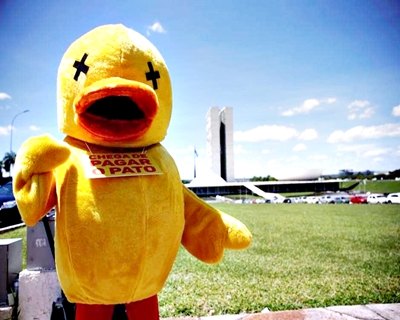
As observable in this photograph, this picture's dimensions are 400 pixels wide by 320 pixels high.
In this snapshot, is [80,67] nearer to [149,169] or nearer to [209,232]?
[149,169]

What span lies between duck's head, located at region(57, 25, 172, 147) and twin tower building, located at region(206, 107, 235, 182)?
6141cm

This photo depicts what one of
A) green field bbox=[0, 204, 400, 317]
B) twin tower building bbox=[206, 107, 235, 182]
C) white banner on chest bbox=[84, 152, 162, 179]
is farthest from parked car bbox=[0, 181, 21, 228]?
twin tower building bbox=[206, 107, 235, 182]

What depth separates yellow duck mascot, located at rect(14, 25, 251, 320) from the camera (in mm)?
1435

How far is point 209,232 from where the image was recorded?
6.10 ft

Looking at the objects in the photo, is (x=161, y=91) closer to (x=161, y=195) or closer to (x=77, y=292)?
(x=161, y=195)

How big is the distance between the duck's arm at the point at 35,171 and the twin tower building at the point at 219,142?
6168 cm

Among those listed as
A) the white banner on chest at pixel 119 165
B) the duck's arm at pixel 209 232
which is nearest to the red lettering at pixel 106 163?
the white banner on chest at pixel 119 165

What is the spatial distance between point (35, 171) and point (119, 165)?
355mm

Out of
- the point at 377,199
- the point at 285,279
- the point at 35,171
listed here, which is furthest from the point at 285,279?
the point at 377,199

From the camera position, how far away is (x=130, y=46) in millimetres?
1628

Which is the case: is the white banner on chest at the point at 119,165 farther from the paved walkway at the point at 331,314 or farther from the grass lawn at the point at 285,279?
the grass lawn at the point at 285,279

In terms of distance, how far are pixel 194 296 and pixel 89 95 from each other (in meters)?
3.02

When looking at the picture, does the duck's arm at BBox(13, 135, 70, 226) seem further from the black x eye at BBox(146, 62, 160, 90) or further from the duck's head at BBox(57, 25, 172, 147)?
→ the black x eye at BBox(146, 62, 160, 90)

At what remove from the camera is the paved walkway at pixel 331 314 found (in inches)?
119
